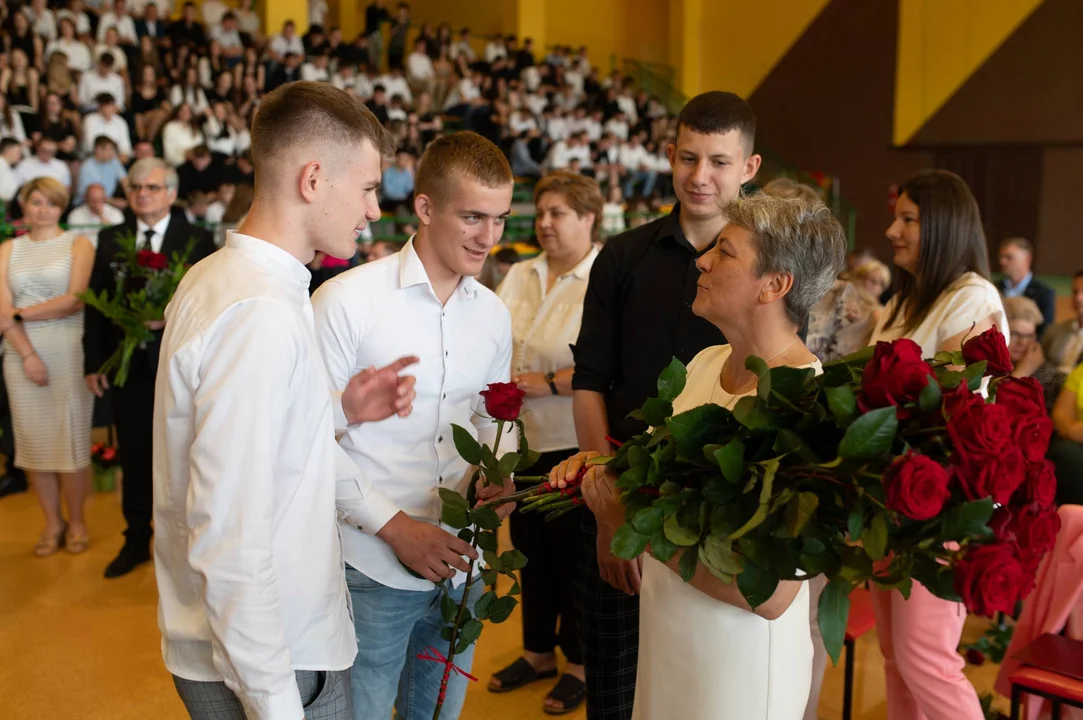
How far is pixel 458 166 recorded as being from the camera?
205 cm

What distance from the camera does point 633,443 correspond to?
1521 millimetres

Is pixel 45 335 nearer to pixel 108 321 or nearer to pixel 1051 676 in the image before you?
pixel 108 321

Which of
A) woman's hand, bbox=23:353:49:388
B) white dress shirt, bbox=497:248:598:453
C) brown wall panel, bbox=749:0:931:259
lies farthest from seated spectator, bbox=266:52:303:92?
brown wall panel, bbox=749:0:931:259

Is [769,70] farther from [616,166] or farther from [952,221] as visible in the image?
[952,221]

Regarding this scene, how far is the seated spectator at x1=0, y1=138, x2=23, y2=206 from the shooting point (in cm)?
858

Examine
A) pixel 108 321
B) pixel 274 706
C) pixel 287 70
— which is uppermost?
pixel 287 70

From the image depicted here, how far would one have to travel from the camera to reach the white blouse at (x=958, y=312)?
2.71 metres

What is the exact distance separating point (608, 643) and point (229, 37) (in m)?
12.0

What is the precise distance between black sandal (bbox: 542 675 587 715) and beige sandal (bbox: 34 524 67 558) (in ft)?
8.99

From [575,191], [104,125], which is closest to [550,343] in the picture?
[575,191]

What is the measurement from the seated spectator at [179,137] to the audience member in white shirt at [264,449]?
927 cm

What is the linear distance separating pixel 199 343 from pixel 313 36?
13.1 metres

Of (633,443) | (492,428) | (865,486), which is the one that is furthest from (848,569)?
(492,428)

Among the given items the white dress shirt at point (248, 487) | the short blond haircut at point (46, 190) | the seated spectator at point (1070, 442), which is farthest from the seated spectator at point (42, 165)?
the seated spectator at point (1070, 442)
